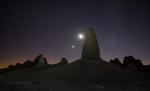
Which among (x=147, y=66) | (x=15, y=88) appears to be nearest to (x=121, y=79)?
(x=15, y=88)

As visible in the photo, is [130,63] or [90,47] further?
[130,63]

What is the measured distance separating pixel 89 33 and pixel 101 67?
26797 mm

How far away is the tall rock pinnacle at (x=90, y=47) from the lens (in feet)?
333

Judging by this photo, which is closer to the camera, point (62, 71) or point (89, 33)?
point (62, 71)

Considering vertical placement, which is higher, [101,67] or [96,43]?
[96,43]

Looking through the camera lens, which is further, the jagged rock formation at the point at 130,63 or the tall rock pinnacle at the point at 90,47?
the jagged rock formation at the point at 130,63

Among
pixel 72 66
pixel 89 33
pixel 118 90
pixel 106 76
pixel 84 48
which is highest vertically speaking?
pixel 89 33

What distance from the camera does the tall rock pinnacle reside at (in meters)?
101

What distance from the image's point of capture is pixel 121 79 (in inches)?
2943

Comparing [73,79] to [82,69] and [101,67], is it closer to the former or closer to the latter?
[82,69]

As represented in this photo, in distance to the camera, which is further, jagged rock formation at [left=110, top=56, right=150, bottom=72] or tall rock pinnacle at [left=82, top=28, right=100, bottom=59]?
jagged rock formation at [left=110, top=56, right=150, bottom=72]

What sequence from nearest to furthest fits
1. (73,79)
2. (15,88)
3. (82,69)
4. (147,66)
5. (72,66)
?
(15,88) → (73,79) → (82,69) → (72,66) → (147,66)

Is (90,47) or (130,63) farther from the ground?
(90,47)

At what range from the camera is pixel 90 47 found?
10312 cm
